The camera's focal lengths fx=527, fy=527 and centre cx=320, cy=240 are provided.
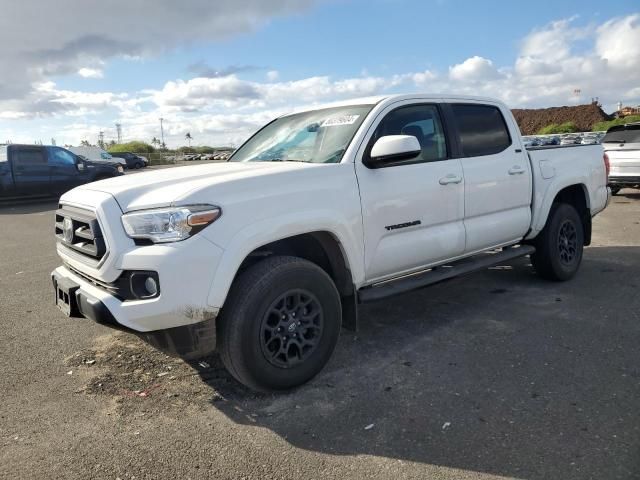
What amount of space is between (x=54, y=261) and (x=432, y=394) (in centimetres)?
608

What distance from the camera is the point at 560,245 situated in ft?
18.8

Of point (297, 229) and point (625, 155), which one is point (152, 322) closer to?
point (297, 229)

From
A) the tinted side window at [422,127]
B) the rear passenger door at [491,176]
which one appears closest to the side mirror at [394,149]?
the tinted side window at [422,127]

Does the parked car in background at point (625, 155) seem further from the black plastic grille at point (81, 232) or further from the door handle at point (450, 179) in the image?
the black plastic grille at point (81, 232)

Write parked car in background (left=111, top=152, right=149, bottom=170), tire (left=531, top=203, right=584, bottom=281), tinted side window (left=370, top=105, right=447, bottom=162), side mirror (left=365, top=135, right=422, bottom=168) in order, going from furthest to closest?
parked car in background (left=111, top=152, right=149, bottom=170) → tire (left=531, top=203, right=584, bottom=281) → tinted side window (left=370, top=105, right=447, bottom=162) → side mirror (left=365, top=135, right=422, bottom=168)

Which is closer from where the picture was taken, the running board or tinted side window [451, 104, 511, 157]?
the running board

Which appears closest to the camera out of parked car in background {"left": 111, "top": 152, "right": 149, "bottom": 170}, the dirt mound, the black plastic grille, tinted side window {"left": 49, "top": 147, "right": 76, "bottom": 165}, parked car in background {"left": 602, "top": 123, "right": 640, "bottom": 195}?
the black plastic grille

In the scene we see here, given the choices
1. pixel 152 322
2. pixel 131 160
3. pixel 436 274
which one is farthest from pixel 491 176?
pixel 131 160

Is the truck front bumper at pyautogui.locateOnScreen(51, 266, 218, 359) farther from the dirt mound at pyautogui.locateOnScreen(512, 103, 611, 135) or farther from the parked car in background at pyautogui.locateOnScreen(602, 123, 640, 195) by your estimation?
the dirt mound at pyautogui.locateOnScreen(512, 103, 611, 135)

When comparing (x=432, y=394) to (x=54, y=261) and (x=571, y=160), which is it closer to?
(x=571, y=160)

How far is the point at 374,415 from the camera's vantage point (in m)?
3.10

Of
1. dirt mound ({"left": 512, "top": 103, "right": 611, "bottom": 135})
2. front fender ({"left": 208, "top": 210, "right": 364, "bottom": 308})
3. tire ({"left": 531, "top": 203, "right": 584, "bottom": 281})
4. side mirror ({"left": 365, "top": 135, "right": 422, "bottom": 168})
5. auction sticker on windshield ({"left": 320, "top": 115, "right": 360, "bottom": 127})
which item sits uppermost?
dirt mound ({"left": 512, "top": 103, "right": 611, "bottom": 135})

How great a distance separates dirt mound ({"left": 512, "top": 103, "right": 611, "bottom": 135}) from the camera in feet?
164

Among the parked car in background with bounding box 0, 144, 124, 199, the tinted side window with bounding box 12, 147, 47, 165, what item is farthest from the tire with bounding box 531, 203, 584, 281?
the tinted side window with bounding box 12, 147, 47, 165
